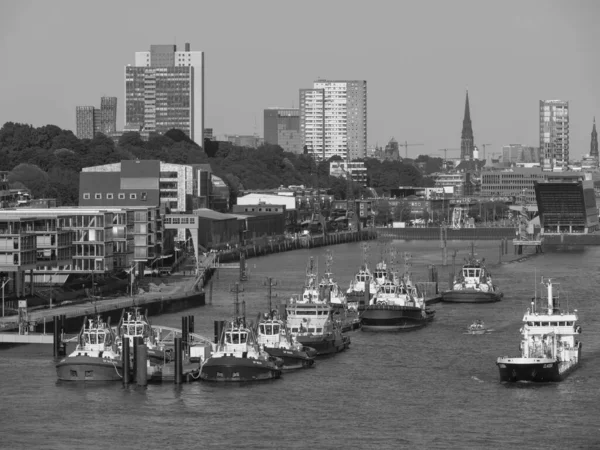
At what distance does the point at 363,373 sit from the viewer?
5238cm

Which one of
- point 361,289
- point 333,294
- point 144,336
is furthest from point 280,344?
point 361,289

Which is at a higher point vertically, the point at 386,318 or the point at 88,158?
the point at 88,158

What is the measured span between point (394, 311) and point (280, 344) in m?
12.8

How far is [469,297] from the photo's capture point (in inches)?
3007

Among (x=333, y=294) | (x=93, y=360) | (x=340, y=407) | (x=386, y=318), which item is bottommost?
(x=340, y=407)

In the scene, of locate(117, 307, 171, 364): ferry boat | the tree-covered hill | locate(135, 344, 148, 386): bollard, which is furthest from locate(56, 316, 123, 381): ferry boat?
the tree-covered hill

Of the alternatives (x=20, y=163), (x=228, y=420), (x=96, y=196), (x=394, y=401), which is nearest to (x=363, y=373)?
(x=394, y=401)

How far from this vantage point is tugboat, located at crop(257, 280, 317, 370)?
51875 millimetres

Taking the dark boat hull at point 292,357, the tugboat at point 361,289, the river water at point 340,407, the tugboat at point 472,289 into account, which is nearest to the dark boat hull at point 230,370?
the river water at point 340,407

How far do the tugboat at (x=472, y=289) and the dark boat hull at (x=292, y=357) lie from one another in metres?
24.1

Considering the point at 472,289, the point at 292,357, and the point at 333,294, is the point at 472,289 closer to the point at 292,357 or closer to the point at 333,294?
the point at 333,294

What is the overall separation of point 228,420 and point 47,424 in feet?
14.3

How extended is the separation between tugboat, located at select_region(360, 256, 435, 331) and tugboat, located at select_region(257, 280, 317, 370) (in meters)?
11.6

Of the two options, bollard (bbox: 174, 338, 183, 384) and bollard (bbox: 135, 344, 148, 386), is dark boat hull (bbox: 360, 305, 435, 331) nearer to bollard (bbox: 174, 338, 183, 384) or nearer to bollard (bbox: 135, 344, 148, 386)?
bollard (bbox: 174, 338, 183, 384)
